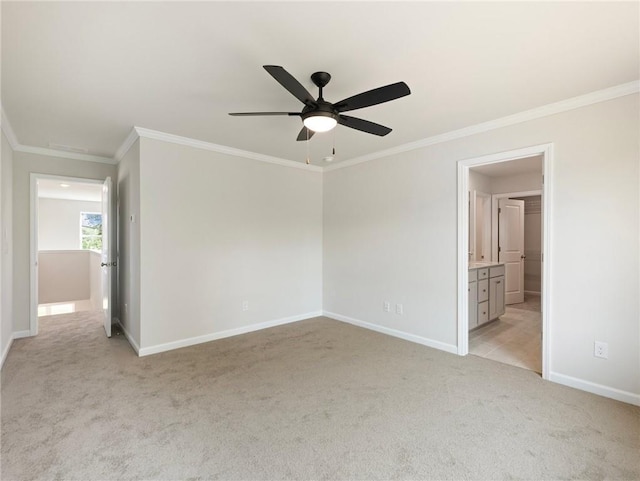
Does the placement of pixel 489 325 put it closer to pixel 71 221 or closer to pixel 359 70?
pixel 359 70

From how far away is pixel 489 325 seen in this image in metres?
4.70

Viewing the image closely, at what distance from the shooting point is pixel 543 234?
2865 millimetres

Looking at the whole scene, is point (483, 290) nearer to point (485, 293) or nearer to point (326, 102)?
point (485, 293)

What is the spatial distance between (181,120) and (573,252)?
376 cm

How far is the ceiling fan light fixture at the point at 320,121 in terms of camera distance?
2.10 meters

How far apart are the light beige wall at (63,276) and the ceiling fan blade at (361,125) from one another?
7756mm

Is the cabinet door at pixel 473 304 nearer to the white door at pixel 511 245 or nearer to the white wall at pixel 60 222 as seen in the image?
the white door at pixel 511 245

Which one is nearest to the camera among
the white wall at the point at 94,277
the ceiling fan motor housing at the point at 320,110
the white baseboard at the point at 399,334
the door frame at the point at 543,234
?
the ceiling fan motor housing at the point at 320,110

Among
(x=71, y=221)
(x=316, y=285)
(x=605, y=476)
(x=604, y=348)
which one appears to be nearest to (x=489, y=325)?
(x=604, y=348)

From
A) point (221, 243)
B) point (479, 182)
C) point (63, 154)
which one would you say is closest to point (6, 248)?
point (63, 154)

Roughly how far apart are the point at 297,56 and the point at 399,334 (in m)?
3.33

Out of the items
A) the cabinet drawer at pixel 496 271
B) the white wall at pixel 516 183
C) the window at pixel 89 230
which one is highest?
the white wall at pixel 516 183

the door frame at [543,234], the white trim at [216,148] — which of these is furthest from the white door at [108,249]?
the door frame at [543,234]

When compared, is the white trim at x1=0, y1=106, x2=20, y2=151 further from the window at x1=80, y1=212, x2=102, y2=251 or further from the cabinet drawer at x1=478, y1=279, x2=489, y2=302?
the window at x1=80, y1=212, x2=102, y2=251
